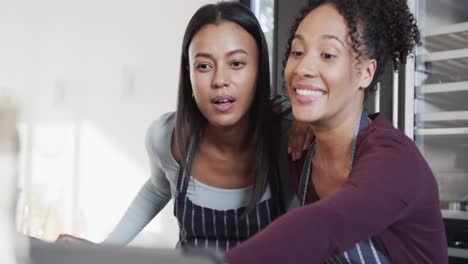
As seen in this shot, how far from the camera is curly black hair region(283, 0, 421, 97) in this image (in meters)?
0.78

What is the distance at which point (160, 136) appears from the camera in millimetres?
1095

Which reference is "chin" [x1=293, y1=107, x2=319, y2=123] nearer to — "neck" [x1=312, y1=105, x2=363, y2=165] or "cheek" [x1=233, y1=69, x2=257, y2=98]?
"neck" [x1=312, y1=105, x2=363, y2=165]

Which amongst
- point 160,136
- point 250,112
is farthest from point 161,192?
point 250,112

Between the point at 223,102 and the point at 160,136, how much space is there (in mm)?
230

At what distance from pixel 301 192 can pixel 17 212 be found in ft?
2.08

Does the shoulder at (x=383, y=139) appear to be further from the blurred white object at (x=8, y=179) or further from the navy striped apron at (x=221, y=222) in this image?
the blurred white object at (x=8, y=179)

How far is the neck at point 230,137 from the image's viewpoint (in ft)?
3.32

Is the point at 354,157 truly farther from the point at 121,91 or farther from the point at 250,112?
the point at 121,91

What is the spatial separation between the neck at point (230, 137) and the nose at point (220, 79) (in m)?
0.11

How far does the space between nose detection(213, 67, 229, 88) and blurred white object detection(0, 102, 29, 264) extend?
61cm

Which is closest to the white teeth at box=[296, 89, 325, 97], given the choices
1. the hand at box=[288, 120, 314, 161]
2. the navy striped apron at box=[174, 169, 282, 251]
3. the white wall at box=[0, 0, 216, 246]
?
the hand at box=[288, 120, 314, 161]

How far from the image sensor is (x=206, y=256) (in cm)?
32

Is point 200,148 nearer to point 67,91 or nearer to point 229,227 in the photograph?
point 229,227

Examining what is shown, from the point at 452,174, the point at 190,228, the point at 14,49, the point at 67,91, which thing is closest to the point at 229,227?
the point at 190,228
